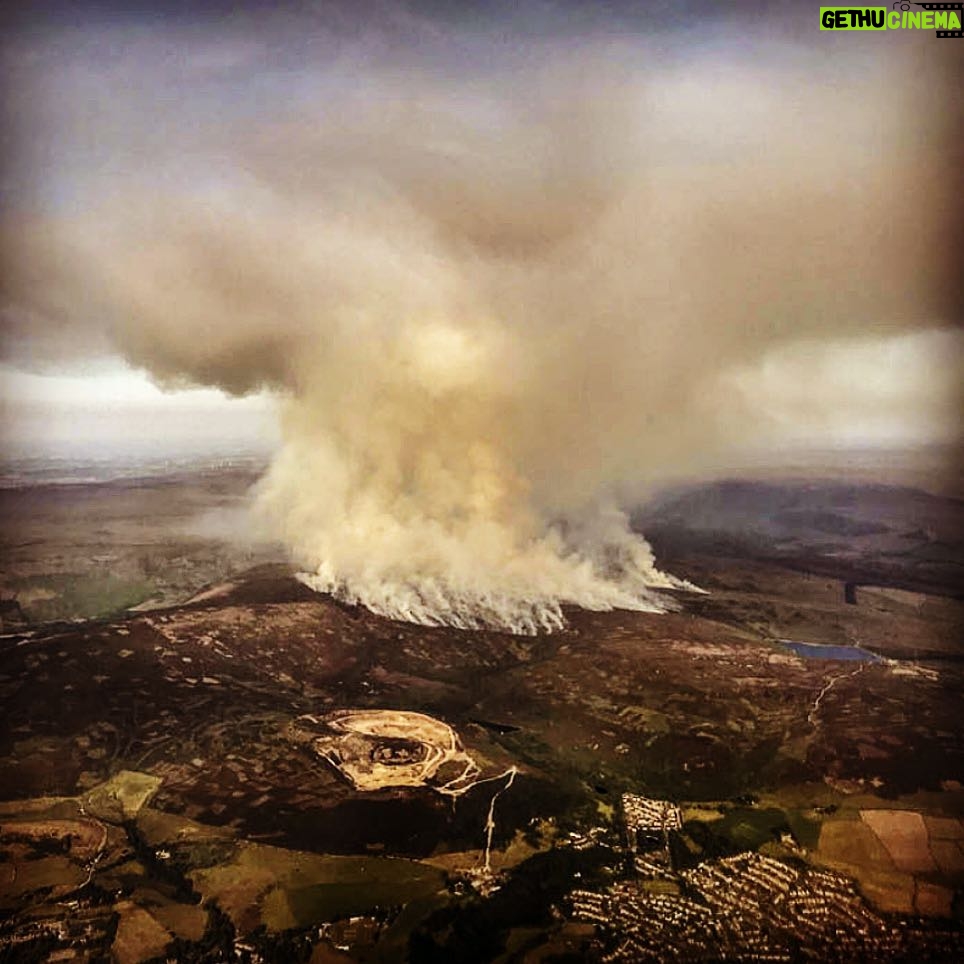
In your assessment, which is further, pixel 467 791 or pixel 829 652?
pixel 829 652

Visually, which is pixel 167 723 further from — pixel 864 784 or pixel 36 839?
pixel 864 784

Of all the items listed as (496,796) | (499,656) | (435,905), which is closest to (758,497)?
(499,656)

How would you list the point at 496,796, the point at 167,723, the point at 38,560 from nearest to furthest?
the point at 496,796 < the point at 167,723 < the point at 38,560

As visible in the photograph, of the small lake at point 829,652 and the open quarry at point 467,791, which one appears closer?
the open quarry at point 467,791

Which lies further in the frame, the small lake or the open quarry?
the small lake

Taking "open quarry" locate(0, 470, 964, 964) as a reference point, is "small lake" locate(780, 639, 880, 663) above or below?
below

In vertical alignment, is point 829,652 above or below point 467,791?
below

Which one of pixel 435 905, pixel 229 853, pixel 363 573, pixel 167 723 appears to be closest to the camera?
pixel 435 905

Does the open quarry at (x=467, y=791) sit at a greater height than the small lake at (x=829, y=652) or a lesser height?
greater
